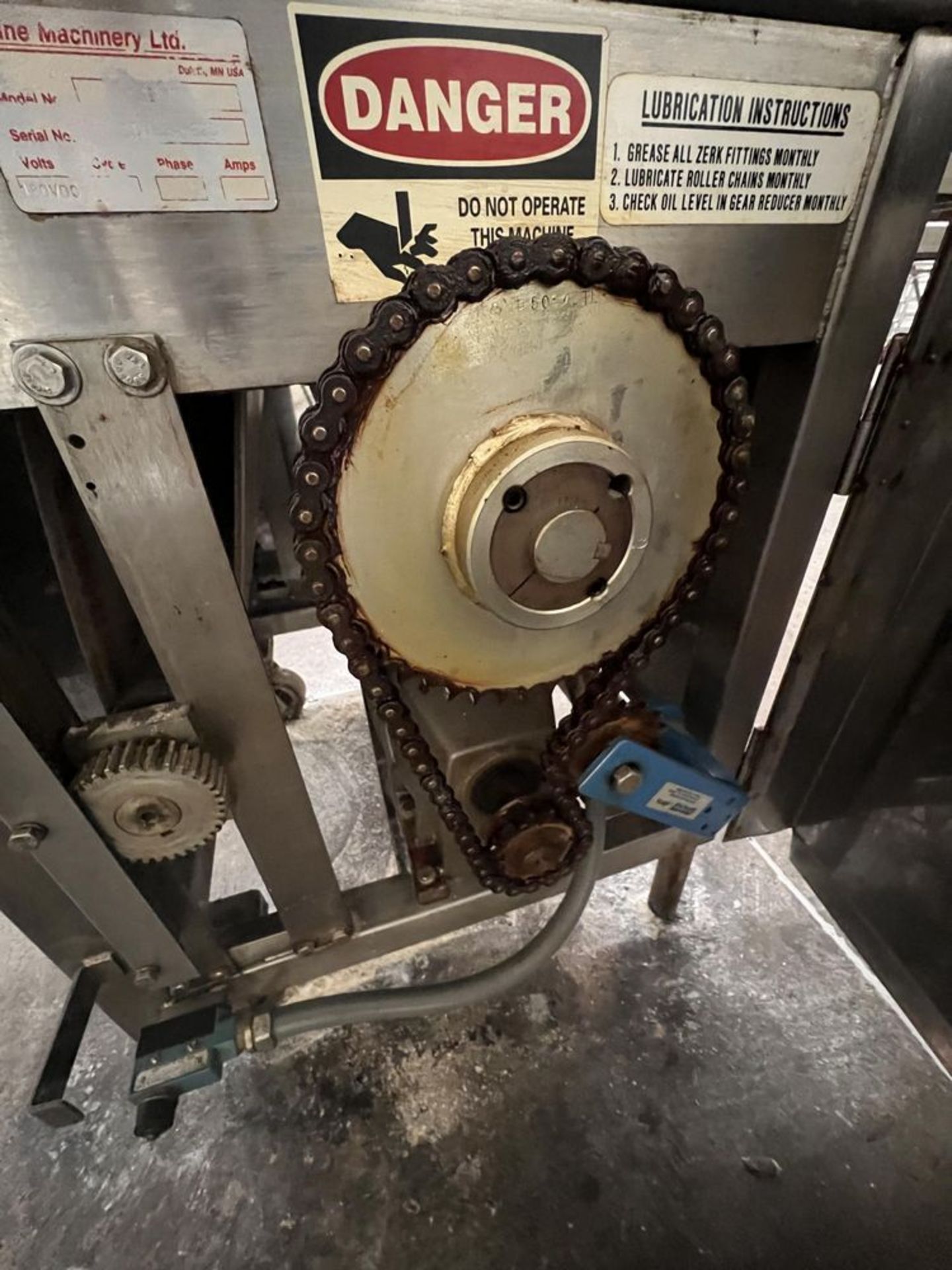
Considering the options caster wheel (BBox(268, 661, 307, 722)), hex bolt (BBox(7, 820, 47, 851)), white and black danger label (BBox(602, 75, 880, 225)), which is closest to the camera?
white and black danger label (BBox(602, 75, 880, 225))

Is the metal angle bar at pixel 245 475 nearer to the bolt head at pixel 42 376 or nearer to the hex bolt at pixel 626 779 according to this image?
the bolt head at pixel 42 376

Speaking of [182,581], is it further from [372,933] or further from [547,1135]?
[547,1135]

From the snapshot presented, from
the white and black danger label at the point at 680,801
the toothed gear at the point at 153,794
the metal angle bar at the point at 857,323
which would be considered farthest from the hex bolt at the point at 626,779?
the toothed gear at the point at 153,794

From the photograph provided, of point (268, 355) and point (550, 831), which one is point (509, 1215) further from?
point (268, 355)

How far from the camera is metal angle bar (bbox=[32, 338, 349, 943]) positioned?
42 cm

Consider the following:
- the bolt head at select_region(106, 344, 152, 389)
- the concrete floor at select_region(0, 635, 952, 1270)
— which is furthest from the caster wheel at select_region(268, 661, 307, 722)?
the bolt head at select_region(106, 344, 152, 389)

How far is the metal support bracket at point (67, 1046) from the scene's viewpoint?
588mm

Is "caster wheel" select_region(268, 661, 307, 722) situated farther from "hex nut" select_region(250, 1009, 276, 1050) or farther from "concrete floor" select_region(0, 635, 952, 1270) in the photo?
"hex nut" select_region(250, 1009, 276, 1050)

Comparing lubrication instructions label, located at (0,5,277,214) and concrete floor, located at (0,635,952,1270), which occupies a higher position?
lubrication instructions label, located at (0,5,277,214)

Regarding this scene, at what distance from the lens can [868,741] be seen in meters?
0.93

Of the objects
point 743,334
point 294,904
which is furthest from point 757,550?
point 294,904

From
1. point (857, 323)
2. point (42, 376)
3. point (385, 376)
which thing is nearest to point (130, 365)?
point (42, 376)

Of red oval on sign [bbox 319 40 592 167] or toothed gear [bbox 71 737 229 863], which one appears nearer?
red oval on sign [bbox 319 40 592 167]

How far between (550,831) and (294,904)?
1.13 ft
